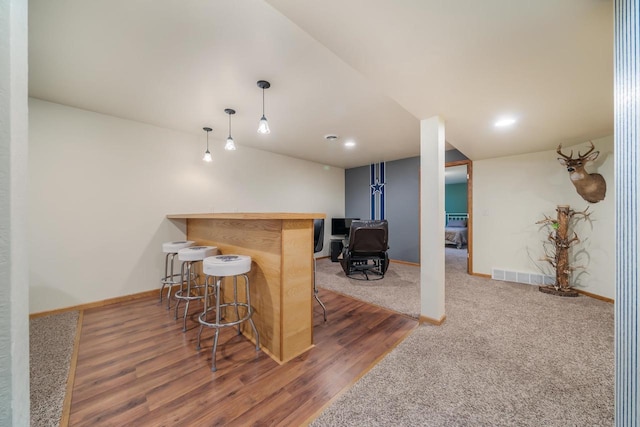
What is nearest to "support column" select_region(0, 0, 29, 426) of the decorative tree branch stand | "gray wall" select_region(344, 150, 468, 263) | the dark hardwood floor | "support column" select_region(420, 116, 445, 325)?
the dark hardwood floor

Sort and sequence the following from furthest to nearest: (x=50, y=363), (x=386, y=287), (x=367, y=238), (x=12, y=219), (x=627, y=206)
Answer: (x=367, y=238) < (x=386, y=287) < (x=50, y=363) < (x=627, y=206) < (x=12, y=219)

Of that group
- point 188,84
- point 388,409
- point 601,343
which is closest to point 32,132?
point 188,84

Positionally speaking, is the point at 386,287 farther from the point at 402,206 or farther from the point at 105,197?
the point at 105,197

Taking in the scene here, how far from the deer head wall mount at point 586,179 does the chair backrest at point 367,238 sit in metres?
2.61

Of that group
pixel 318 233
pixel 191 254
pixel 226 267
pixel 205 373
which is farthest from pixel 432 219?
pixel 191 254

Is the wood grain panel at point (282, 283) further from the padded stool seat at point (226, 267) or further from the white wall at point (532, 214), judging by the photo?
the white wall at point (532, 214)

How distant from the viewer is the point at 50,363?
1.71 meters

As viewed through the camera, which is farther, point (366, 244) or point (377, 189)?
point (377, 189)

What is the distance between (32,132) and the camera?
2467 millimetres

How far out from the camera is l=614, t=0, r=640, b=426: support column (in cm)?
89

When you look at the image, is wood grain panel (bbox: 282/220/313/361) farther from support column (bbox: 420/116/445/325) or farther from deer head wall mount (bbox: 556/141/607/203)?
deer head wall mount (bbox: 556/141/607/203)

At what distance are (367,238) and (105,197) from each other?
12.2ft

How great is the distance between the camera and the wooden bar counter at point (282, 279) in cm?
175

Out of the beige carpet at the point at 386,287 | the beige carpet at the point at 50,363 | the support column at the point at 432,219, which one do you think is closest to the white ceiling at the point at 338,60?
the support column at the point at 432,219
